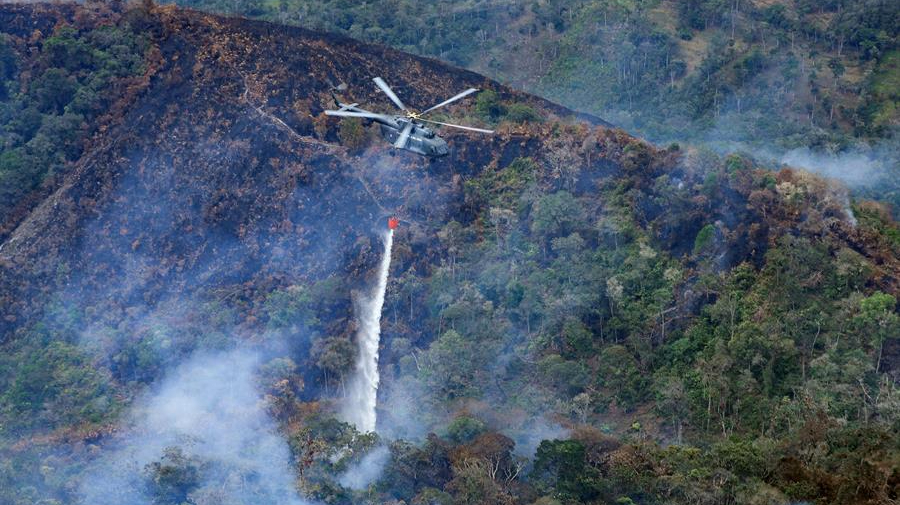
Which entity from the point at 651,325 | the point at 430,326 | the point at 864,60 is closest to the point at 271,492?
the point at 430,326

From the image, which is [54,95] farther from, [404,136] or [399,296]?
[399,296]

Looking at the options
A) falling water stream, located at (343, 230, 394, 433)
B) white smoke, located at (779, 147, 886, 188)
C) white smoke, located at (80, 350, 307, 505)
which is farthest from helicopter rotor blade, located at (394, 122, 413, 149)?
white smoke, located at (779, 147, 886, 188)

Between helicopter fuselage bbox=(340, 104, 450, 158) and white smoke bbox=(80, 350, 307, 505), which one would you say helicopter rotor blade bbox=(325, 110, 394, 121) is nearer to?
helicopter fuselage bbox=(340, 104, 450, 158)

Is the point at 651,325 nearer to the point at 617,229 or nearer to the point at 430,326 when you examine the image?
the point at 617,229

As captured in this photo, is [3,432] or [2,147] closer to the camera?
[3,432]

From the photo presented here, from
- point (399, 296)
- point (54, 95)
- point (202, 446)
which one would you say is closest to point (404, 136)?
point (399, 296)

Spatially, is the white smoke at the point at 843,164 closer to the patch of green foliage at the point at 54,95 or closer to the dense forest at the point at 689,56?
the dense forest at the point at 689,56
